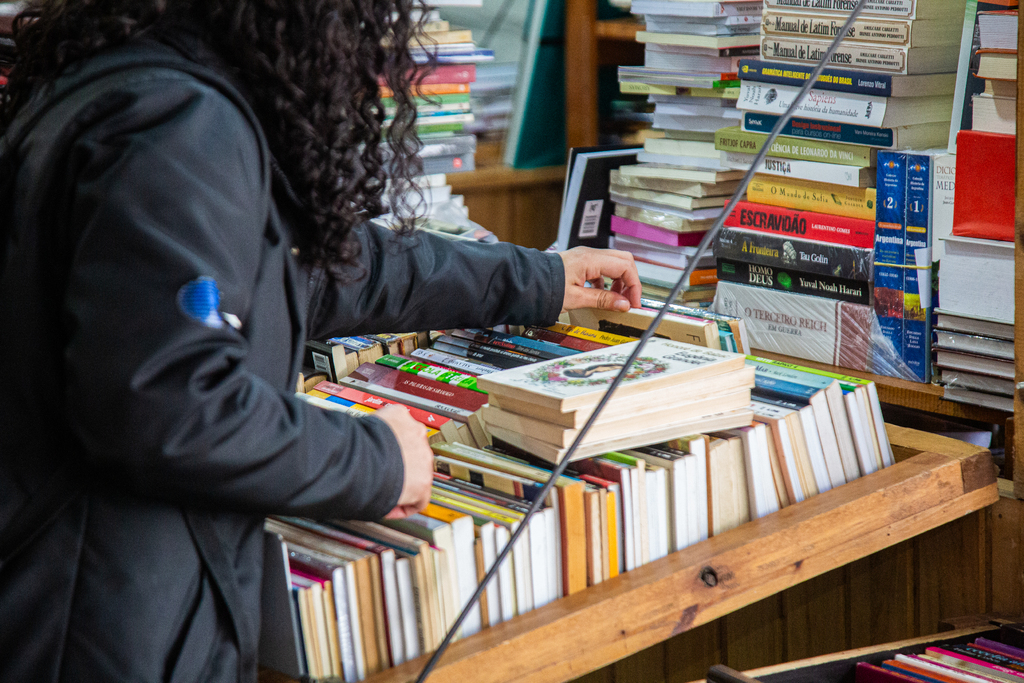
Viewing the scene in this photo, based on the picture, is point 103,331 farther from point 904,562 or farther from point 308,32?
point 904,562

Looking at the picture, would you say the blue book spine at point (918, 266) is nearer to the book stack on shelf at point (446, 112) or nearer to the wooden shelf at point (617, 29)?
the book stack on shelf at point (446, 112)

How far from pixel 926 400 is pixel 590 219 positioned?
1041 millimetres

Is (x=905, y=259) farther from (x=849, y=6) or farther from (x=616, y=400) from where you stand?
(x=616, y=400)

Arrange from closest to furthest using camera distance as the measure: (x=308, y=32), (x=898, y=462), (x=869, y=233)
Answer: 1. (x=308, y=32)
2. (x=898, y=462)
3. (x=869, y=233)

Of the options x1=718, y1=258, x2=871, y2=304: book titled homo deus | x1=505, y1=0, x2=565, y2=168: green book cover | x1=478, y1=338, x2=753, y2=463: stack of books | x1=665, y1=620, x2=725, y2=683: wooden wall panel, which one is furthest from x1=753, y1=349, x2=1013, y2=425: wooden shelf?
x1=505, y1=0, x2=565, y2=168: green book cover

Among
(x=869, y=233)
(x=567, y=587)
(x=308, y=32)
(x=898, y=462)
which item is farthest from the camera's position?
(x=869, y=233)

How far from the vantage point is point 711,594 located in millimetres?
1225

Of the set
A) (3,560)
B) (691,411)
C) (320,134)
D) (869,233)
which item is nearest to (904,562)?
(869,233)

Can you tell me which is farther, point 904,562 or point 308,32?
point 904,562

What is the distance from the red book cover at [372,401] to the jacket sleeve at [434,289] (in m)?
0.12

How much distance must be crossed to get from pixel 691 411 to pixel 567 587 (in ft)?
0.84

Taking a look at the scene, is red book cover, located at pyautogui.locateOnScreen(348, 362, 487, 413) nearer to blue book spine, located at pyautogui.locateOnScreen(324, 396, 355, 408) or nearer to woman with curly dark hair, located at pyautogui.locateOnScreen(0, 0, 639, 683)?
blue book spine, located at pyautogui.locateOnScreen(324, 396, 355, 408)

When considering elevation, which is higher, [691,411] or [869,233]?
[869,233]

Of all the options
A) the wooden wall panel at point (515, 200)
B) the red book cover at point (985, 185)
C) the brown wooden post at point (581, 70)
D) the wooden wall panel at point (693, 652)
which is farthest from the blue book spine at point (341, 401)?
the brown wooden post at point (581, 70)
